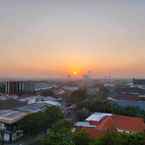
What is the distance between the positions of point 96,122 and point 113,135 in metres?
2.30

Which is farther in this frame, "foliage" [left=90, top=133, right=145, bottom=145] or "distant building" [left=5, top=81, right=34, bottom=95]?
"distant building" [left=5, top=81, right=34, bottom=95]

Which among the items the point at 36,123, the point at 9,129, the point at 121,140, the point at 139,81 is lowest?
the point at 9,129

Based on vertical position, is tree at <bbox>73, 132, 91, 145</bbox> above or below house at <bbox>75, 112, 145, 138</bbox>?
above

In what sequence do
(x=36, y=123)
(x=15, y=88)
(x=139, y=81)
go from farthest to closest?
(x=139, y=81) < (x=15, y=88) < (x=36, y=123)

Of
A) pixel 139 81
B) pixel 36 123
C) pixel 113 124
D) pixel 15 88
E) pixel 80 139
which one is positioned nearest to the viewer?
pixel 80 139

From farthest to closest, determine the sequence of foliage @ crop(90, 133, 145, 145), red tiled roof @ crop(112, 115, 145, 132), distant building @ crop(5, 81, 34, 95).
→ distant building @ crop(5, 81, 34, 95)
red tiled roof @ crop(112, 115, 145, 132)
foliage @ crop(90, 133, 145, 145)

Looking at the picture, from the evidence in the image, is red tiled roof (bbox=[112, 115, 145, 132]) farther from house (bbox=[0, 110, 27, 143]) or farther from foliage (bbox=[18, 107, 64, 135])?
house (bbox=[0, 110, 27, 143])

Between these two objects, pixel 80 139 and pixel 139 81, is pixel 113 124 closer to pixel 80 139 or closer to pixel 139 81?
pixel 80 139

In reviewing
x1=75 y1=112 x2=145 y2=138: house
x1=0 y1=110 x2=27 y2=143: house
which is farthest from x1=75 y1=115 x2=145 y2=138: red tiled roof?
x1=0 y1=110 x2=27 y2=143: house

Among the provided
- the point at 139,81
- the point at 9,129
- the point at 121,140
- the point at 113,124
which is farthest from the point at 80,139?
the point at 139,81

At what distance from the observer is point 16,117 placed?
21.8ft

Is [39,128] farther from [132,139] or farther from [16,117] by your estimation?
[132,139]

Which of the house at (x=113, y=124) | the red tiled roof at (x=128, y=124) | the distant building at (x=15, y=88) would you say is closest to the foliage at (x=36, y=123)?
the house at (x=113, y=124)

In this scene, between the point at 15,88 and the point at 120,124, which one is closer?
the point at 120,124
